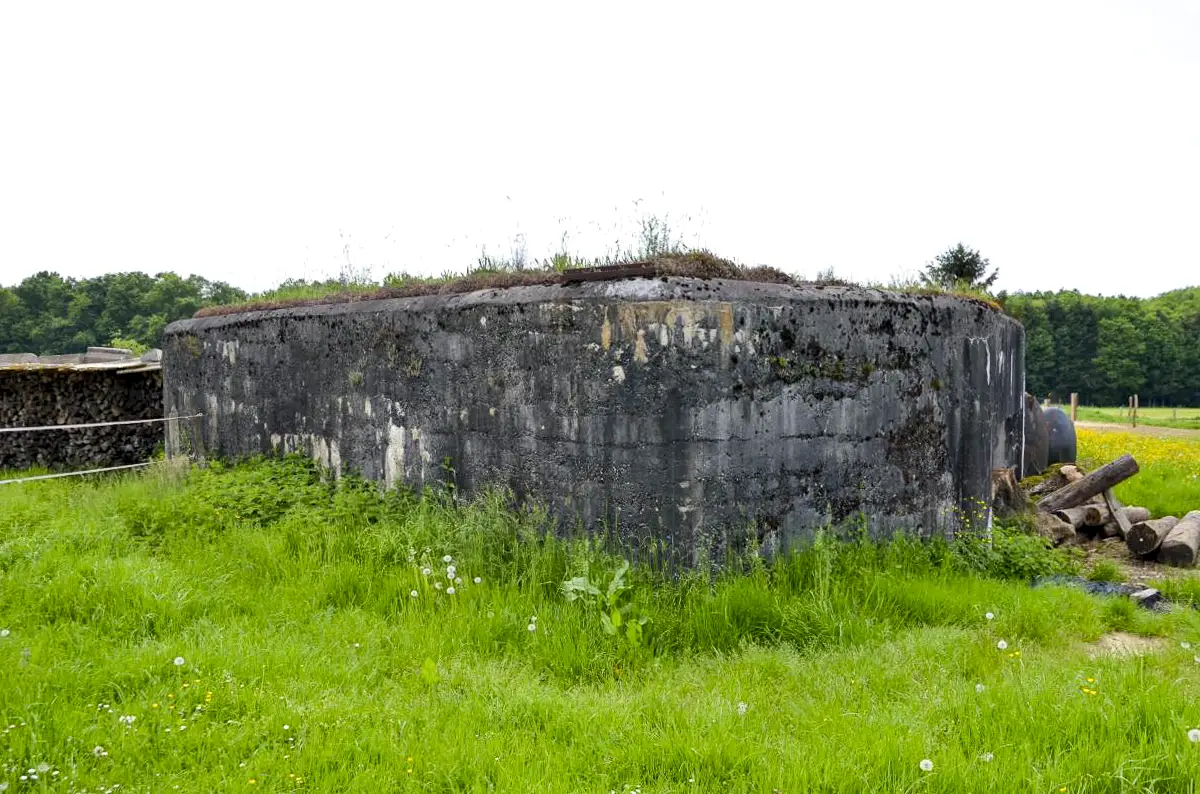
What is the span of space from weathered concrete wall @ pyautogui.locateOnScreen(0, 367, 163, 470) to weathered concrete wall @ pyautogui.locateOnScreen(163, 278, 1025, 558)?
5.35m

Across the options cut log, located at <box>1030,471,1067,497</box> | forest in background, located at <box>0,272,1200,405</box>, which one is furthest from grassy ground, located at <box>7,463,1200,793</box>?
forest in background, located at <box>0,272,1200,405</box>

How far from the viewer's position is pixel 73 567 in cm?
466

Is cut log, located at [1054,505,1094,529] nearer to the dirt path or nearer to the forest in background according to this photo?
the dirt path

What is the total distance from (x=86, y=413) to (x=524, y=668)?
33.2 feet

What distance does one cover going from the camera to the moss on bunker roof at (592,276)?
4883mm

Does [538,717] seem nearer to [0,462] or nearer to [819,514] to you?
[819,514]


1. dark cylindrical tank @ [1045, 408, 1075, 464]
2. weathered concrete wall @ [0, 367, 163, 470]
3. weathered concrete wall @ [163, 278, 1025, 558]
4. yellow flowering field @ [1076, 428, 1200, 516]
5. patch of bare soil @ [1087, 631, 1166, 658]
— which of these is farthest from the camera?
weathered concrete wall @ [0, 367, 163, 470]

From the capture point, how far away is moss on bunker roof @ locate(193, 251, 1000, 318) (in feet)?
16.0

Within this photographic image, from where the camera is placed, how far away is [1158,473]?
400 inches

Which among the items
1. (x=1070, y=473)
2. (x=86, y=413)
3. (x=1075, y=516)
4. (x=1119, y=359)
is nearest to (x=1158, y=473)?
(x=1070, y=473)

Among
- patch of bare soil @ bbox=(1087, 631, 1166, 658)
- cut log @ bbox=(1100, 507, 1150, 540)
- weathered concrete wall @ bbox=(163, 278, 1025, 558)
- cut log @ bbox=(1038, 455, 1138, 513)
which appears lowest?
cut log @ bbox=(1100, 507, 1150, 540)

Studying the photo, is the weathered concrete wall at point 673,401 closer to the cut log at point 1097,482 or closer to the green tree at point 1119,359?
the cut log at point 1097,482

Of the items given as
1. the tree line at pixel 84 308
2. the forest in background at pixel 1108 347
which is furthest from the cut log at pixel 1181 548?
the forest in background at pixel 1108 347

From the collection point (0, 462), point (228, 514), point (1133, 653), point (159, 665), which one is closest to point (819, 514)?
point (1133, 653)
